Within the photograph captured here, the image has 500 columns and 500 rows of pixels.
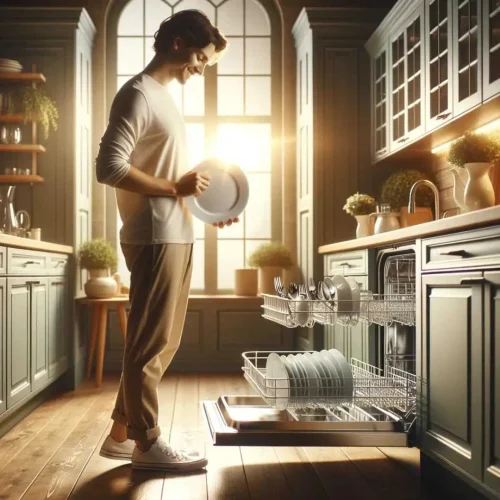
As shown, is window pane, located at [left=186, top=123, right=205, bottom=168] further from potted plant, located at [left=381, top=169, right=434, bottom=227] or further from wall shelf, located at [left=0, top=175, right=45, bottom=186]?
potted plant, located at [left=381, top=169, right=434, bottom=227]

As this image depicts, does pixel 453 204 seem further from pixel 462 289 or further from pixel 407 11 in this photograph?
pixel 462 289

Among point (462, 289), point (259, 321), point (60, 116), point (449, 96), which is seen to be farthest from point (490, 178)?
point (60, 116)

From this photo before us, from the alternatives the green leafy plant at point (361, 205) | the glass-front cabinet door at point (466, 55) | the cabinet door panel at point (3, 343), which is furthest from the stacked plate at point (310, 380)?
the green leafy plant at point (361, 205)

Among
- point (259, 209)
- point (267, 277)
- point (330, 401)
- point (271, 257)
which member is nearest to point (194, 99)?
point (259, 209)

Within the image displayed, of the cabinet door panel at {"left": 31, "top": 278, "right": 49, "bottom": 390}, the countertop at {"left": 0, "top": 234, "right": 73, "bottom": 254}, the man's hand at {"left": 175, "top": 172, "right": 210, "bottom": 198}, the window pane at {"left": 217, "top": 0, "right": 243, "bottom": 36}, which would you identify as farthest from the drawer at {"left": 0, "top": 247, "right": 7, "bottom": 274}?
the window pane at {"left": 217, "top": 0, "right": 243, "bottom": 36}

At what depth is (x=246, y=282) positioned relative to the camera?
5.42m

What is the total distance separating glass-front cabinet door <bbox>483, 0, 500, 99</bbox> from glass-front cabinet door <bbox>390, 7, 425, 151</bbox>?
847 mm

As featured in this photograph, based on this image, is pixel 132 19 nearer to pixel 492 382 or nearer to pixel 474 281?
pixel 474 281

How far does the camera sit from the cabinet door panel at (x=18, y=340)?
10.7 feet

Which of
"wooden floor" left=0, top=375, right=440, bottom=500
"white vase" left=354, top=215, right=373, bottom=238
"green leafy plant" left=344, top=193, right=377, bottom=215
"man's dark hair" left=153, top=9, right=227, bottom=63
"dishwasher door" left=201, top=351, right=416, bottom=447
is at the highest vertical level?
"man's dark hair" left=153, top=9, right=227, bottom=63

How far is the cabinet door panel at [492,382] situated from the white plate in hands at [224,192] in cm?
103

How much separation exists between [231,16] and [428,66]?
2425mm

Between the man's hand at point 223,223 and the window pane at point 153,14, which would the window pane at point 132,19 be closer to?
the window pane at point 153,14

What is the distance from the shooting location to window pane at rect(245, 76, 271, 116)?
5770 mm
